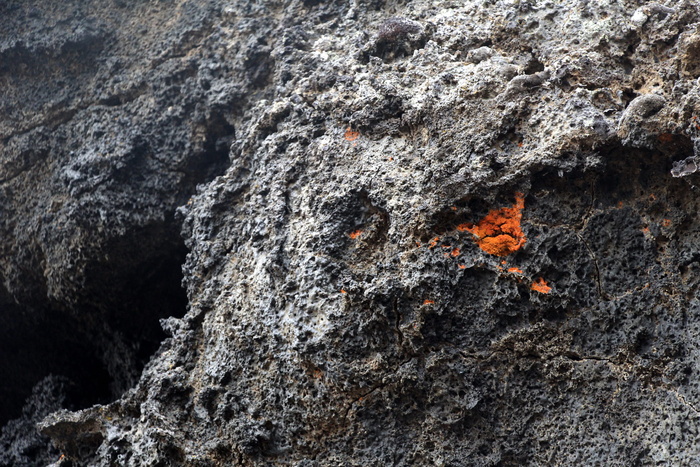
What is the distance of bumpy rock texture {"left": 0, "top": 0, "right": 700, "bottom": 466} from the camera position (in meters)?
1.36

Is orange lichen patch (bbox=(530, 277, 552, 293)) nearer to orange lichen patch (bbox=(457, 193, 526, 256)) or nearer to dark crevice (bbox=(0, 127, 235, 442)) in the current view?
orange lichen patch (bbox=(457, 193, 526, 256))

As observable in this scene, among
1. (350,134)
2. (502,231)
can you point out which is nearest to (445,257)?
(502,231)

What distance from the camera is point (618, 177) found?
1.41 metres

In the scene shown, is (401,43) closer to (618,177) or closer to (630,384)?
(618,177)

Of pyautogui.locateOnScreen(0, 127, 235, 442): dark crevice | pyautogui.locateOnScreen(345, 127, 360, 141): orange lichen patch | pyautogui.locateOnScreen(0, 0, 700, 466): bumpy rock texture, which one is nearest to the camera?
Result: pyautogui.locateOnScreen(0, 0, 700, 466): bumpy rock texture

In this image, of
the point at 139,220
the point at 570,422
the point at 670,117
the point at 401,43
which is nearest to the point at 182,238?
the point at 139,220

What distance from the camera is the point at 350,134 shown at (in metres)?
1.67

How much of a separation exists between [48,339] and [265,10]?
1.56 metres

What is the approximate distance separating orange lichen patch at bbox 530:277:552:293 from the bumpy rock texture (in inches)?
0.6

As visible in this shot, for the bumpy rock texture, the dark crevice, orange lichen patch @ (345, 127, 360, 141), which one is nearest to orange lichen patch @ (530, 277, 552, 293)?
the bumpy rock texture

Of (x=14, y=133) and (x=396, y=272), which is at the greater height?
(x=14, y=133)

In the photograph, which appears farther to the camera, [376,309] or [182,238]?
[182,238]

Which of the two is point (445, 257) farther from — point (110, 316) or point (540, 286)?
point (110, 316)

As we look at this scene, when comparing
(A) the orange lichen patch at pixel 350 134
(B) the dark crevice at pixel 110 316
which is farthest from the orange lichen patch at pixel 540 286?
(B) the dark crevice at pixel 110 316
